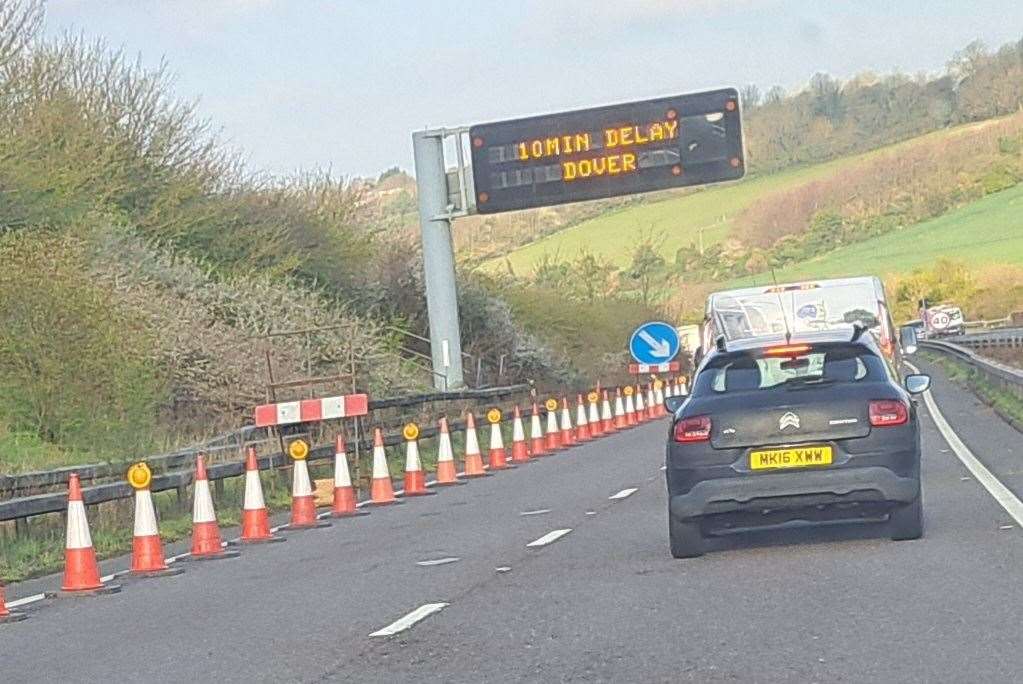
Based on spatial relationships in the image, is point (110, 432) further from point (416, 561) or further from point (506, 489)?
point (416, 561)

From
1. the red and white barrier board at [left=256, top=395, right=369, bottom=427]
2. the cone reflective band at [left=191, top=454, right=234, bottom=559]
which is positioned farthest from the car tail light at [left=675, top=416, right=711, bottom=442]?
the red and white barrier board at [left=256, top=395, right=369, bottom=427]

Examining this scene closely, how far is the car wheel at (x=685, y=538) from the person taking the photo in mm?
12172

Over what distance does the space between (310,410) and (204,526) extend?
705 centimetres

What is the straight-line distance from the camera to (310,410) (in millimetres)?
22531

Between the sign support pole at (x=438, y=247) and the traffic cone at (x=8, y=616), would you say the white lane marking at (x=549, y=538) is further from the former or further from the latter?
the sign support pole at (x=438, y=247)

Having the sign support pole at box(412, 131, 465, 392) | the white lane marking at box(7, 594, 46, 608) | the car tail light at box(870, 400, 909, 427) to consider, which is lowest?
the white lane marking at box(7, 594, 46, 608)

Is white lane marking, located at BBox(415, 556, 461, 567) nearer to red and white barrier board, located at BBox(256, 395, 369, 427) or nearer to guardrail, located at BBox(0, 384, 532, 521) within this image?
guardrail, located at BBox(0, 384, 532, 521)

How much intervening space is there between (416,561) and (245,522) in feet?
12.1

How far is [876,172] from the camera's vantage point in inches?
4003

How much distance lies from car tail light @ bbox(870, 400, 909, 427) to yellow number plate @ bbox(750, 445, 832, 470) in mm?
393

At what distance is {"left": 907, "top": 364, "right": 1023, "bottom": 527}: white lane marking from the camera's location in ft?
46.3

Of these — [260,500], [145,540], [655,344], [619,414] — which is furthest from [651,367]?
[145,540]

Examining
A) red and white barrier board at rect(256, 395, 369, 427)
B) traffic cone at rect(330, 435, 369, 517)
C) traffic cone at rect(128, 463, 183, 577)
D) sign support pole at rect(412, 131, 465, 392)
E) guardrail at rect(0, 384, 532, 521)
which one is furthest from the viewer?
sign support pole at rect(412, 131, 465, 392)

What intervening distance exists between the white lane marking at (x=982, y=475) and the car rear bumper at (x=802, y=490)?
1.55m
